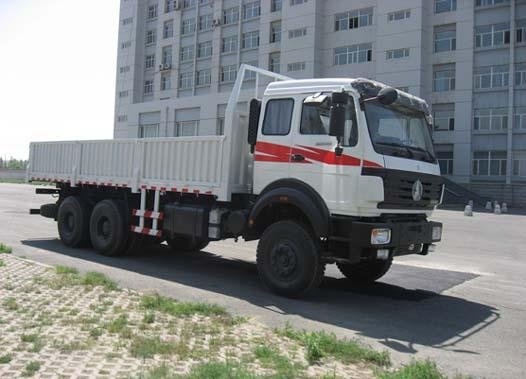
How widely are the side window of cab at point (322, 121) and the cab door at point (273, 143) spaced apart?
28cm

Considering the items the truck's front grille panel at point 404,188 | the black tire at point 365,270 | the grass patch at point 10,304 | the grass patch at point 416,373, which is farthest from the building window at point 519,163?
the grass patch at point 10,304

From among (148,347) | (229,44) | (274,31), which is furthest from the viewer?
(229,44)

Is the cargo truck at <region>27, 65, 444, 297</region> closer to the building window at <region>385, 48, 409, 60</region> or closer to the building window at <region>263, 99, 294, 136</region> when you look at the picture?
the building window at <region>263, 99, 294, 136</region>

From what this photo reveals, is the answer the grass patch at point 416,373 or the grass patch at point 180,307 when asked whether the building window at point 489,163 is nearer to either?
the grass patch at point 180,307

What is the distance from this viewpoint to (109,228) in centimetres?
1138

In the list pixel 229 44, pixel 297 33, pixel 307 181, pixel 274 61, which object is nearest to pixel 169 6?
pixel 229 44

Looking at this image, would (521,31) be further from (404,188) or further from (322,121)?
(322,121)

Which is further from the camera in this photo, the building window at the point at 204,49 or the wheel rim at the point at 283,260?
the building window at the point at 204,49

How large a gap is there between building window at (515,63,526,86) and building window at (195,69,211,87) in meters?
35.0

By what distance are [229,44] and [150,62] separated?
16547mm

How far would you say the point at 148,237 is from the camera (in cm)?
1174

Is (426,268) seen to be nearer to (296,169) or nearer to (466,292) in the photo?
(466,292)

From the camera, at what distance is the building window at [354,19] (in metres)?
51.8

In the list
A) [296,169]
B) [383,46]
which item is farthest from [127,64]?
[296,169]
